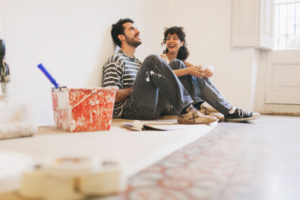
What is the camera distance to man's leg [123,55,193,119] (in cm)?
189

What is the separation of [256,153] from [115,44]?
5.09 ft

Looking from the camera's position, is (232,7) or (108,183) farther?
(232,7)

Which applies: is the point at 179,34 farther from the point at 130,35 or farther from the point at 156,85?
the point at 156,85

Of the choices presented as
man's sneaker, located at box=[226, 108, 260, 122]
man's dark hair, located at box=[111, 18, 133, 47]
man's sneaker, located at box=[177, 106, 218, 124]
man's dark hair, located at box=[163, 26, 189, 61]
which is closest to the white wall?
man's dark hair, located at box=[111, 18, 133, 47]

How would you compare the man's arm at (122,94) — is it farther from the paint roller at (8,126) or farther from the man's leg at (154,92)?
the paint roller at (8,126)

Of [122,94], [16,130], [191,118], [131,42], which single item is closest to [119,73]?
[122,94]

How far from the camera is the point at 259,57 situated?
354 cm

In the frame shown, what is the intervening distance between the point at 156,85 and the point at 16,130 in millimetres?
937

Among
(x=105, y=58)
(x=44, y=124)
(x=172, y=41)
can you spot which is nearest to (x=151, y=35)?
(x=172, y=41)

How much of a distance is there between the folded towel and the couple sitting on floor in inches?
30.7

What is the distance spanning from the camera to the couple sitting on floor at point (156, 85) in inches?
74.8

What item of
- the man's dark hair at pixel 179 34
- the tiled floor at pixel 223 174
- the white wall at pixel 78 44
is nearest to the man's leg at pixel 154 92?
the white wall at pixel 78 44

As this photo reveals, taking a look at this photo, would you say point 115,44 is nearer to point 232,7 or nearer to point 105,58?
point 105,58

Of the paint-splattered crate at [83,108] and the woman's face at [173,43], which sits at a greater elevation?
the woman's face at [173,43]
